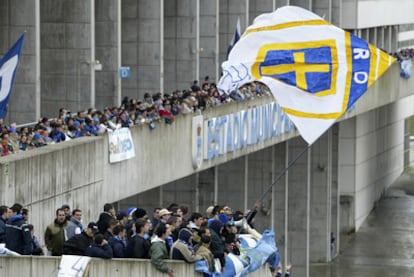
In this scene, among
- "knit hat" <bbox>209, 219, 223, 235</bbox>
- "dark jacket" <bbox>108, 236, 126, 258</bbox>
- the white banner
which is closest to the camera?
the white banner

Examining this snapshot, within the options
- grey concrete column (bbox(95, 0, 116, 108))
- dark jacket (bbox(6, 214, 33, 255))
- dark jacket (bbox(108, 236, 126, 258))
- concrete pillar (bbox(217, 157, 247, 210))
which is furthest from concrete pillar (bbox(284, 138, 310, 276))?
dark jacket (bbox(108, 236, 126, 258))

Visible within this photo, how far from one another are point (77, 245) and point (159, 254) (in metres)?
1.19

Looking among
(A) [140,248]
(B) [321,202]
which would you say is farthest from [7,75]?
(B) [321,202]

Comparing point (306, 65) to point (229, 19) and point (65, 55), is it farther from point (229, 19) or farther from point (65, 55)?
point (229, 19)

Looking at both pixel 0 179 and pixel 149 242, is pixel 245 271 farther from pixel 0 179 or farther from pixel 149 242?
pixel 0 179

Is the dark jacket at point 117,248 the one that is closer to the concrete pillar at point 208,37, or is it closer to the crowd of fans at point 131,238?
the crowd of fans at point 131,238

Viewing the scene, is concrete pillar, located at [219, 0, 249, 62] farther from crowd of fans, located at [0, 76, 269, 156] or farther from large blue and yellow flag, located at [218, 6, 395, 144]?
large blue and yellow flag, located at [218, 6, 395, 144]

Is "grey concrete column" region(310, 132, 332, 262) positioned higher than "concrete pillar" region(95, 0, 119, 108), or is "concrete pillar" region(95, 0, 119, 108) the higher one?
"concrete pillar" region(95, 0, 119, 108)

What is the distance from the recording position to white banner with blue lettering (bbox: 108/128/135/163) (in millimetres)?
31469

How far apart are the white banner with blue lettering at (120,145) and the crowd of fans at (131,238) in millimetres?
8290

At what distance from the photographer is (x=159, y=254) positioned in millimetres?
20281

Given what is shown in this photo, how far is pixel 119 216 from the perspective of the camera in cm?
2288

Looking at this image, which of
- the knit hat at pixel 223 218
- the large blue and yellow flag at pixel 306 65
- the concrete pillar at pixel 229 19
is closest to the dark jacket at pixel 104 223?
the knit hat at pixel 223 218

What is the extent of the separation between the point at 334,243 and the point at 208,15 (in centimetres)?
1942
